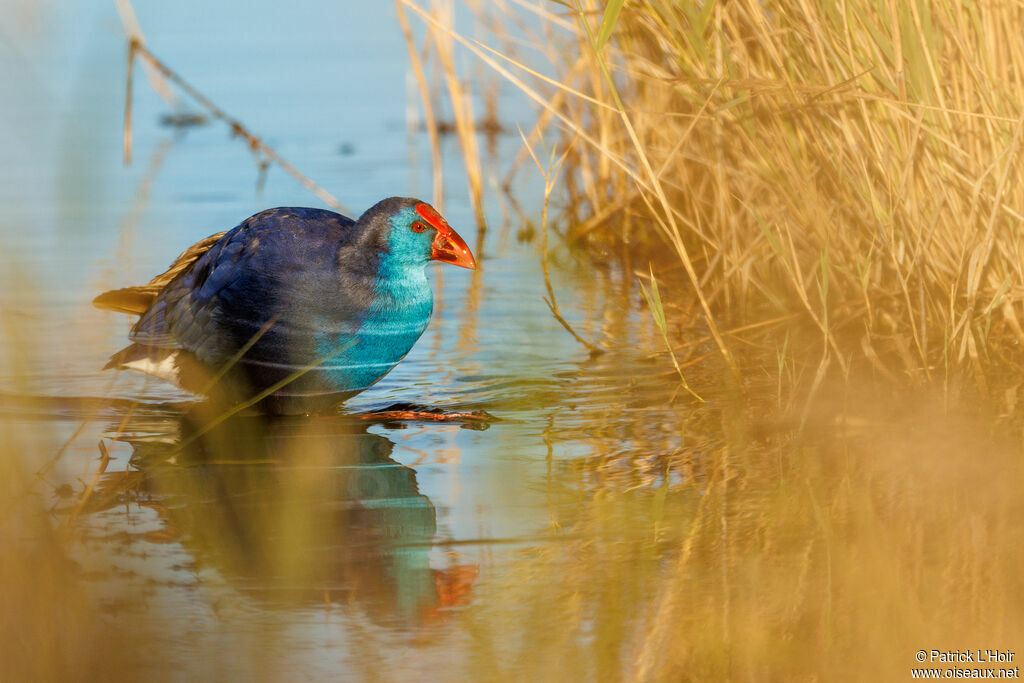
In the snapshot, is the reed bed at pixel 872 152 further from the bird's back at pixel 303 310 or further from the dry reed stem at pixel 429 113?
the dry reed stem at pixel 429 113

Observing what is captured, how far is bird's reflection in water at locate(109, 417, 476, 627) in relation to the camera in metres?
2.48

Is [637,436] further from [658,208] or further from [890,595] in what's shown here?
[658,208]

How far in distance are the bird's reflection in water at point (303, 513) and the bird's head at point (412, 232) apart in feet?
1.65

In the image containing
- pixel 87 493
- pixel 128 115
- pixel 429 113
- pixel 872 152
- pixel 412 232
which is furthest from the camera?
pixel 128 115

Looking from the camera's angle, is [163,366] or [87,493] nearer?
[87,493]

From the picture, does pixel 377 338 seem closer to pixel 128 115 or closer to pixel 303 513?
pixel 303 513

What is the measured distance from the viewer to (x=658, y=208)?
17.9 ft

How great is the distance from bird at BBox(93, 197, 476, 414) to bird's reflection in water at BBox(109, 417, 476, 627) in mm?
147

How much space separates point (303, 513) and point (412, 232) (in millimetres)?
1063

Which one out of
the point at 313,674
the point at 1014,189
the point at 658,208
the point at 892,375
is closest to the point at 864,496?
the point at 892,375

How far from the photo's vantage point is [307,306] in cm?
354

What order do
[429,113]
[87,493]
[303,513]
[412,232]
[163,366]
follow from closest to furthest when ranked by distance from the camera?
[87,493]
[303,513]
[412,232]
[163,366]
[429,113]

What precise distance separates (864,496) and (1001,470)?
35cm

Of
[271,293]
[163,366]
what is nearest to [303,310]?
[271,293]
